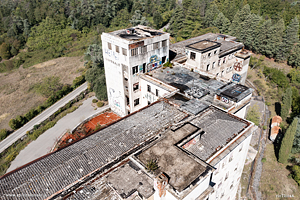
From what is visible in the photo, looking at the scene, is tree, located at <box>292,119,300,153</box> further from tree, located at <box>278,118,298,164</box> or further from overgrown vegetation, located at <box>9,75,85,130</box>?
overgrown vegetation, located at <box>9,75,85,130</box>

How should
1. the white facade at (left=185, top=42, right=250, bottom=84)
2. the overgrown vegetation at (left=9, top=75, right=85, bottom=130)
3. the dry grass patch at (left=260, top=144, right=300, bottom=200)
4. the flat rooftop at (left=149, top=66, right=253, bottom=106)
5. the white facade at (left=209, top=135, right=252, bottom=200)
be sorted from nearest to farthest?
the white facade at (left=209, top=135, right=252, bottom=200) < the flat rooftop at (left=149, top=66, right=253, bottom=106) < the dry grass patch at (left=260, top=144, right=300, bottom=200) < the white facade at (left=185, top=42, right=250, bottom=84) < the overgrown vegetation at (left=9, top=75, right=85, bottom=130)

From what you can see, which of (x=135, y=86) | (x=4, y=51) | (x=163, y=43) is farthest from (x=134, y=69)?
(x=4, y=51)

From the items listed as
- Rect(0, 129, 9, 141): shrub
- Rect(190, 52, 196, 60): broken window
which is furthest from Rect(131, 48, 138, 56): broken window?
Rect(0, 129, 9, 141): shrub

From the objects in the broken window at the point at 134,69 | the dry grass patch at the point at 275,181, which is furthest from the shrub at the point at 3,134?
the dry grass patch at the point at 275,181

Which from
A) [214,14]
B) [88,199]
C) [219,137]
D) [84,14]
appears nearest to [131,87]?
[219,137]

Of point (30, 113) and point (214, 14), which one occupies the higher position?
point (214, 14)

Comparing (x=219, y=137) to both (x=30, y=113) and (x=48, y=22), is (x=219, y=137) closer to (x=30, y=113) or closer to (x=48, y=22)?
(x=30, y=113)

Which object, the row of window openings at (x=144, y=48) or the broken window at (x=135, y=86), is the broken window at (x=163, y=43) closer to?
the row of window openings at (x=144, y=48)
